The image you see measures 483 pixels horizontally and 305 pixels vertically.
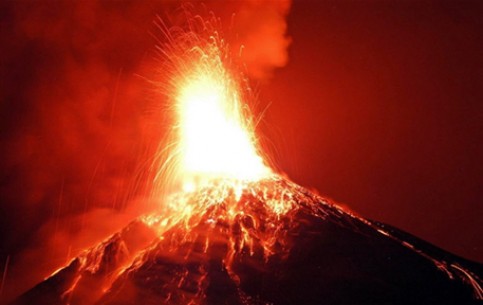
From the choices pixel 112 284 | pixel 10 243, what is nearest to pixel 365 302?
pixel 112 284

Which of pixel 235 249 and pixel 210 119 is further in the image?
pixel 210 119

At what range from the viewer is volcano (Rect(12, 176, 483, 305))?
8.76m

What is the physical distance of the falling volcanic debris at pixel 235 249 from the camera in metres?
8.84

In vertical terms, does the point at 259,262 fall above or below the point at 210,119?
below

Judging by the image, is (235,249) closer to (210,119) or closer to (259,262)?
(259,262)

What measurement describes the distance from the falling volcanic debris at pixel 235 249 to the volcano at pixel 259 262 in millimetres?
26

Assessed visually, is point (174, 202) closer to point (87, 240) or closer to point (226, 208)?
point (226, 208)

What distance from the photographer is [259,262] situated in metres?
9.55

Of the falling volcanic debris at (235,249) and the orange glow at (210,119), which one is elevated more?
the orange glow at (210,119)

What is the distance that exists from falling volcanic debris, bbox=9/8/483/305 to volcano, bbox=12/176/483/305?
3cm

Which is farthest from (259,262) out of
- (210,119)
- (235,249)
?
(210,119)

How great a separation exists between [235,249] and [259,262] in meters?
0.66

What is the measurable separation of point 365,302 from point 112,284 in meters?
4.86

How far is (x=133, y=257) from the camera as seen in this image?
10.6 m
